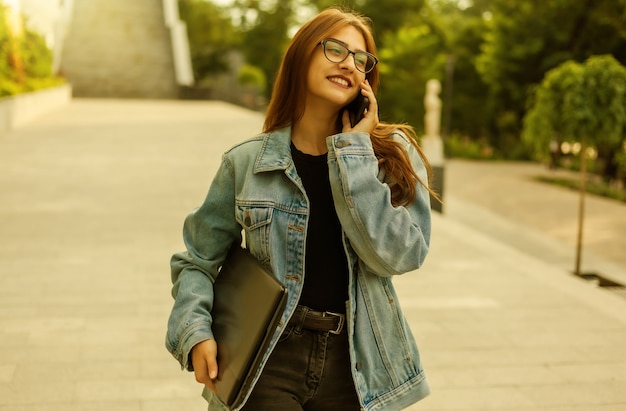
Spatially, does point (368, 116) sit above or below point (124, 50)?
below

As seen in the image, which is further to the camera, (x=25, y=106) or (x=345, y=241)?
(x=25, y=106)

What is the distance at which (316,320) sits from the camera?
6.61 ft

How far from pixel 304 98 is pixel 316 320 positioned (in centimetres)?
57

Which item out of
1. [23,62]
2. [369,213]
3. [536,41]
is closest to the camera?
[369,213]

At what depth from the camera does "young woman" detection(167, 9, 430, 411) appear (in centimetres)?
197

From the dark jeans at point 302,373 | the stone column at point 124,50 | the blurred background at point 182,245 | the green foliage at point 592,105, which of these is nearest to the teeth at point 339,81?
the blurred background at point 182,245

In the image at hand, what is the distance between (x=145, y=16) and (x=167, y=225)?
3808 centimetres

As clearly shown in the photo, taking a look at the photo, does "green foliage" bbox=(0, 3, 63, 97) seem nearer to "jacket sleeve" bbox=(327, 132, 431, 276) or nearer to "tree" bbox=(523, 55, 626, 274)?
"tree" bbox=(523, 55, 626, 274)

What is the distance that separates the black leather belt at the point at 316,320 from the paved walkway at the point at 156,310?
1970 mm

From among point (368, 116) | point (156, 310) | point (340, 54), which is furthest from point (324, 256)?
point (156, 310)

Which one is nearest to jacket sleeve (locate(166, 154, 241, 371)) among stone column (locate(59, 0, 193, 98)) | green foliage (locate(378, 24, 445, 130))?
stone column (locate(59, 0, 193, 98))

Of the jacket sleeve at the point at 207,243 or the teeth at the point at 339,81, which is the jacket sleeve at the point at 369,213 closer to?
the teeth at the point at 339,81

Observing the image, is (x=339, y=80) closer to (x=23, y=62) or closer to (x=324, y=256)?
(x=324, y=256)

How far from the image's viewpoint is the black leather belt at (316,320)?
2006 mm
